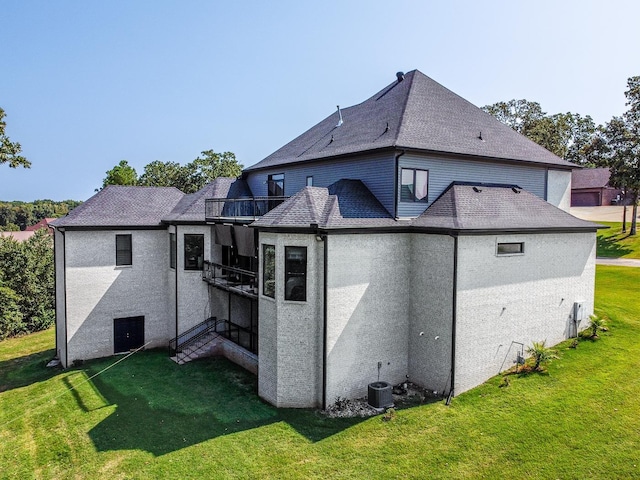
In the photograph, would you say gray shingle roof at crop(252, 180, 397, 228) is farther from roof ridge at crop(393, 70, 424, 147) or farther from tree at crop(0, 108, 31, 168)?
tree at crop(0, 108, 31, 168)

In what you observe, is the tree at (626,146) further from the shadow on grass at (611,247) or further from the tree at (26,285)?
the tree at (26,285)

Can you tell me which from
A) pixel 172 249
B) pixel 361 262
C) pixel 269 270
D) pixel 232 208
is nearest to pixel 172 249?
pixel 172 249

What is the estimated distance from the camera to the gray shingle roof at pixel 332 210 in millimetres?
14156

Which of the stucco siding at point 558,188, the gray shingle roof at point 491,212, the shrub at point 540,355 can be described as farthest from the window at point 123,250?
the stucco siding at point 558,188

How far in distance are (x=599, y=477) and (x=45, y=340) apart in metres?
30.8

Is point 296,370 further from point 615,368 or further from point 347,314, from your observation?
point 615,368

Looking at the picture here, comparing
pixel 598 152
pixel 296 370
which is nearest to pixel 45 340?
pixel 296 370

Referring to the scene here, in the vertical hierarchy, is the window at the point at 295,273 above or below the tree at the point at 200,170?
below

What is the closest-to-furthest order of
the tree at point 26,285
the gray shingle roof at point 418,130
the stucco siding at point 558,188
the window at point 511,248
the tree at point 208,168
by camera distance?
the window at point 511,248 < the gray shingle roof at point 418,130 < the stucco siding at point 558,188 < the tree at point 26,285 < the tree at point 208,168

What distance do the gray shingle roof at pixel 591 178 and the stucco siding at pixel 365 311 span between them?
5139 cm

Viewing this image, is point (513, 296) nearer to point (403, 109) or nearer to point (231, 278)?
point (403, 109)

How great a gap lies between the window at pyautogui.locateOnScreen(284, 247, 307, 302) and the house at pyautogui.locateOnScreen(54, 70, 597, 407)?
0.22 feet

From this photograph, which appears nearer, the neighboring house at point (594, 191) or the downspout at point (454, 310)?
the downspout at point (454, 310)

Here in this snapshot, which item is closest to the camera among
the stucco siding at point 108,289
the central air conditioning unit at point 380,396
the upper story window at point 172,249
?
the central air conditioning unit at point 380,396
